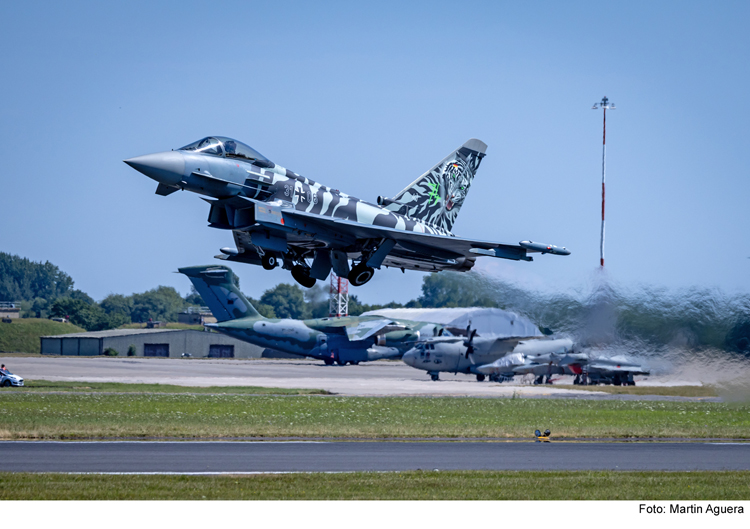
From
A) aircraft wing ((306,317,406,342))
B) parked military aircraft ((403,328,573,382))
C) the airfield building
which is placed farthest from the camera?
the airfield building

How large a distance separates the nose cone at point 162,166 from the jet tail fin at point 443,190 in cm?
682

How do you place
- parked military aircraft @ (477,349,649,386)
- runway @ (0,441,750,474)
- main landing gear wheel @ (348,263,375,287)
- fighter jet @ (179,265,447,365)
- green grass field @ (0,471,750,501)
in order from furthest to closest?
fighter jet @ (179,265,447,365), parked military aircraft @ (477,349,649,386), runway @ (0,441,750,474), main landing gear wheel @ (348,263,375,287), green grass field @ (0,471,750,501)

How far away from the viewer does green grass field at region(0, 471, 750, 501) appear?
16750mm

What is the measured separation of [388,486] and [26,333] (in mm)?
115305

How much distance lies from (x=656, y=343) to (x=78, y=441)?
64.7 ft

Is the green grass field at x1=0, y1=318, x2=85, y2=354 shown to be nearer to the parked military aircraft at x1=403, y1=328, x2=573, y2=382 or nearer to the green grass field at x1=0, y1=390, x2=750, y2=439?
the parked military aircraft at x1=403, y1=328, x2=573, y2=382

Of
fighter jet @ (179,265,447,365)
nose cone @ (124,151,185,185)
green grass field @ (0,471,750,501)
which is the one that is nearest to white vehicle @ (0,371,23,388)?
fighter jet @ (179,265,447,365)

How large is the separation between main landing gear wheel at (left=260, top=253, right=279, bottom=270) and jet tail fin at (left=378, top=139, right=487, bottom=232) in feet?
15.9

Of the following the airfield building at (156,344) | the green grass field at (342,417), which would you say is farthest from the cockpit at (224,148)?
the airfield building at (156,344)

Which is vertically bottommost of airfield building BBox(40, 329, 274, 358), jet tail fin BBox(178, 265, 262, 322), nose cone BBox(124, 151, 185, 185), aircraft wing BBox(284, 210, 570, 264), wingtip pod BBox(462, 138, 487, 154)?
airfield building BBox(40, 329, 274, 358)

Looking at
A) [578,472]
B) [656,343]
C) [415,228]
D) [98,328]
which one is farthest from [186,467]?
[98,328]

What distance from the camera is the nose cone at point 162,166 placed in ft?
58.8

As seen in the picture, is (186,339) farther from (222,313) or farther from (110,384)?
(110,384)

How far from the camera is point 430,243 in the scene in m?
21.0
